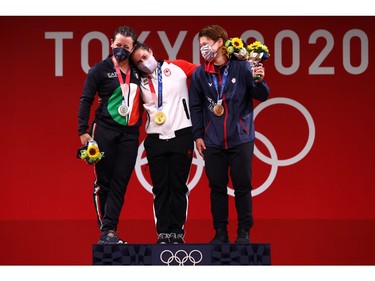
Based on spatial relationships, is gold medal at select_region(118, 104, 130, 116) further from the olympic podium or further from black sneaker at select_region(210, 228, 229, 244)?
black sneaker at select_region(210, 228, 229, 244)

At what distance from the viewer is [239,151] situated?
6.53 m

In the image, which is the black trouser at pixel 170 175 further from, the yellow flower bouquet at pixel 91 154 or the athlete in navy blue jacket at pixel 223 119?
the yellow flower bouquet at pixel 91 154

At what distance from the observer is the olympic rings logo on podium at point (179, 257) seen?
655 cm

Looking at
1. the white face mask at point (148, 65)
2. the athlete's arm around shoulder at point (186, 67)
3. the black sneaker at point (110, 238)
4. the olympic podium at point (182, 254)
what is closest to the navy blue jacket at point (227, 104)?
the athlete's arm around shoulder at point (186, 67)

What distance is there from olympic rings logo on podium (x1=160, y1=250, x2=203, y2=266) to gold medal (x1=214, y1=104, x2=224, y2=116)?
870mm

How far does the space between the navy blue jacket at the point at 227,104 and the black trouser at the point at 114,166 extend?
423 mm

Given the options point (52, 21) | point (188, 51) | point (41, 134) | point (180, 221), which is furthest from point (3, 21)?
Result: point (180, 221)

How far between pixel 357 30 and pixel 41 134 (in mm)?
2874

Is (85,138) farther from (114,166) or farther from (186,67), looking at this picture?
(186,67)

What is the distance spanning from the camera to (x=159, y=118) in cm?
658

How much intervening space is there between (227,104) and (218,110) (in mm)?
69

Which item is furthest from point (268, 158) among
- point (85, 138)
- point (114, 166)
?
point (85, 138)

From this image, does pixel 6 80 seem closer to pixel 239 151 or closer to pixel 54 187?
pixel 54 187

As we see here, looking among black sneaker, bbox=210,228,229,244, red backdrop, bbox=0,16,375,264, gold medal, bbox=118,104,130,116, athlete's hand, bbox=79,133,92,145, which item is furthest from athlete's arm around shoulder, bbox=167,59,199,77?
red backdrop, bbox=0,16,375,264
